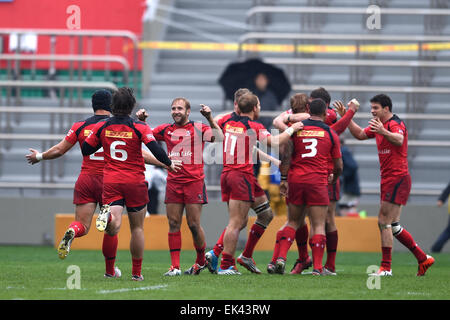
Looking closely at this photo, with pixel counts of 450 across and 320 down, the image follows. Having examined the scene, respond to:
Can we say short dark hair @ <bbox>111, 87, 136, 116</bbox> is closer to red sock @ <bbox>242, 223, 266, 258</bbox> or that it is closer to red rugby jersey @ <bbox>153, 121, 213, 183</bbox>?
red rugby jersey @ <bbox>153, 121, 213, 183</bbox>

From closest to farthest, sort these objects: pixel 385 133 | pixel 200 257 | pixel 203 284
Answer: pixel 203 284 → pixel 385 133 → pixel 200 257

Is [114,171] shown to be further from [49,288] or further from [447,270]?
[447,270]

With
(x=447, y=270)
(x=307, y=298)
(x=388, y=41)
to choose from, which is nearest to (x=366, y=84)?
(x=388, y=41)

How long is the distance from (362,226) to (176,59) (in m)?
7.24

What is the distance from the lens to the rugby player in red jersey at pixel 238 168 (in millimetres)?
10656

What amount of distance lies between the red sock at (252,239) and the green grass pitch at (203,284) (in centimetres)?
24

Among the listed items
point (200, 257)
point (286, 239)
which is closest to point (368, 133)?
point (286, 239)

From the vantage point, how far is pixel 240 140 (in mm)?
10688

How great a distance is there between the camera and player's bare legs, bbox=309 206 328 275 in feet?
34.6

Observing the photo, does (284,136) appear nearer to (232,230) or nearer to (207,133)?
(207,133)

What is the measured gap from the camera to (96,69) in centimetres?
2075

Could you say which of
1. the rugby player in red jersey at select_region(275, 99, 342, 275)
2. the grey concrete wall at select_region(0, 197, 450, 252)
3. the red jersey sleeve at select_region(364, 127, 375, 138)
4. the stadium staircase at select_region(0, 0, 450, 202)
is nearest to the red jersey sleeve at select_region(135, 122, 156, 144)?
the rugby player in red jersey at select_region(275, 99, 342, 275)

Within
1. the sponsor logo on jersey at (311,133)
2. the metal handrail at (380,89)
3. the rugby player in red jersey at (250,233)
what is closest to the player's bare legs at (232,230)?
the rugby player in red jersey at (250,233)

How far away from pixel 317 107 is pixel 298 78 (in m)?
9.00
